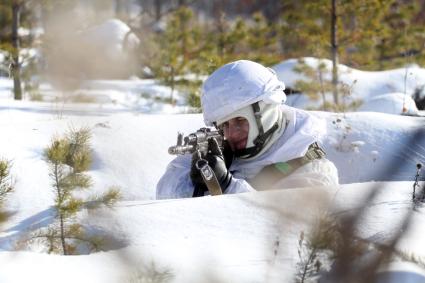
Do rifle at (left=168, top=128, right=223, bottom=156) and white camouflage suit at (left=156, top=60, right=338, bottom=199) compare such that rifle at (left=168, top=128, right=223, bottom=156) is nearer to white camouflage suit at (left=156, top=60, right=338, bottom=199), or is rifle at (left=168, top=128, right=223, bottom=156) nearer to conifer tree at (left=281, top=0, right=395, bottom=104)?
white camouflage suit at (left=156, top=60, right=338, bottom=199)

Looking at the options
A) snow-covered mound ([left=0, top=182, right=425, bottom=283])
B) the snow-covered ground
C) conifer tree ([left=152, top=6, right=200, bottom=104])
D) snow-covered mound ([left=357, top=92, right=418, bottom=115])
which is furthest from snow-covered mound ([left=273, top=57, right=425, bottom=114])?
snow-covered mound ([left=0, top=182, right=425, bottom=283])

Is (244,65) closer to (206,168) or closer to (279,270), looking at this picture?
(206,168)

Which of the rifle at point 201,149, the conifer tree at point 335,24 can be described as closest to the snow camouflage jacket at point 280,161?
the rifle at point 201,149

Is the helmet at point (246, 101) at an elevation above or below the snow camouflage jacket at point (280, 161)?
above

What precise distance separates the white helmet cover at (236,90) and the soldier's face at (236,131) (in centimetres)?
5

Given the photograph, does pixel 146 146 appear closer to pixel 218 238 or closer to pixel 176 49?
pixel 218 238

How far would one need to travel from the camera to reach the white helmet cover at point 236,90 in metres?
3.29

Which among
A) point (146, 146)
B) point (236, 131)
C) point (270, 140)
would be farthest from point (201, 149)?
point (146, 146)

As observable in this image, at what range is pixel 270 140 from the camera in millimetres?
3402

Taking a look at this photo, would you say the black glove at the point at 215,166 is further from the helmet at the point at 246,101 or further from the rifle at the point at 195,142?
the helmet at the point at 246,101

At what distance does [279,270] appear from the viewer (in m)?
1.57

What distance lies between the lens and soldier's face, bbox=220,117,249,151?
3.34 metres

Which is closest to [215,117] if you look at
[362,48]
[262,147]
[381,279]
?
[262,147]

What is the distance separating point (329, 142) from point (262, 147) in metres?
1.55
